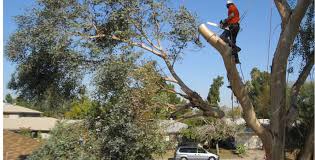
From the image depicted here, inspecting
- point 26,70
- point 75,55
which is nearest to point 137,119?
point 75,55

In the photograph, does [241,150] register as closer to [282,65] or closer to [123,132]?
[123,132]

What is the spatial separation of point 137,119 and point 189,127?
38.1m

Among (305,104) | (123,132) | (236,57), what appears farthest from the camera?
(305,104)

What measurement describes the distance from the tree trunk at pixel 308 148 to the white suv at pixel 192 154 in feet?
109

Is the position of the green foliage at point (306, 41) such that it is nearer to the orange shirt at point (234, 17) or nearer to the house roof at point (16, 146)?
the orange shirt at point (234, 17)

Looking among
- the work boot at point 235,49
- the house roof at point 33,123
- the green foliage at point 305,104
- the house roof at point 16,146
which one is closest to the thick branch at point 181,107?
the work boot at point 235,49

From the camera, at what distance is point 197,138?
50.1m

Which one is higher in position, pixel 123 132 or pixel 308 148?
pixel 123 132

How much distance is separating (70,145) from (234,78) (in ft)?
27.3

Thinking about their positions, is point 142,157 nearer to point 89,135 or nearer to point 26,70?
point 89,135

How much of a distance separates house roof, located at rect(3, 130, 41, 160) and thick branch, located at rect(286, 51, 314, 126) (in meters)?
13.8

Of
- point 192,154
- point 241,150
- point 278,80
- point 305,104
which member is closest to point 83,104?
point 305,104

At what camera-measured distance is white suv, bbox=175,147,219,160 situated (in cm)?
4509

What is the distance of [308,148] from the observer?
457 inches
